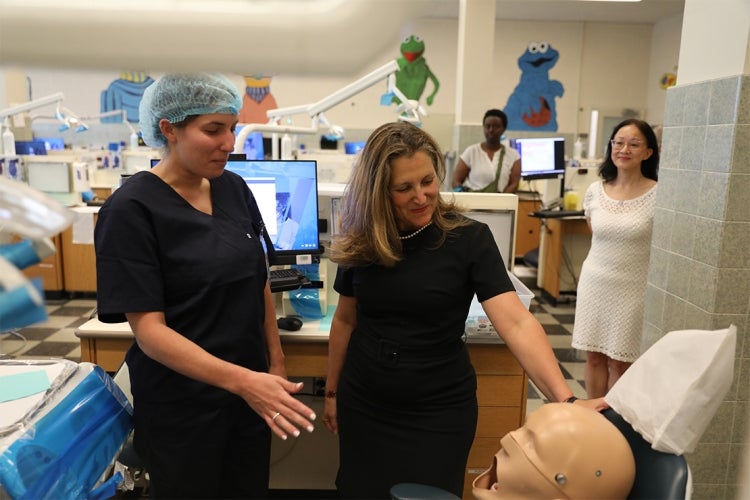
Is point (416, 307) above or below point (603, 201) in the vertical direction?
below

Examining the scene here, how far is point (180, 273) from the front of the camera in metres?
1.20

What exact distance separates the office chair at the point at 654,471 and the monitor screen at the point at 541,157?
187 inches

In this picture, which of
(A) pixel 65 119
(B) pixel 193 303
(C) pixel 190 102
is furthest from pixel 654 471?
(A) pixel 65 119

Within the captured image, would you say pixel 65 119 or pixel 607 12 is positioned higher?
pixel 607 12

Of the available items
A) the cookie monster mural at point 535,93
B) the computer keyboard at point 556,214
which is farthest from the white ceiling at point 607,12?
the computer keyboard at point 556,214

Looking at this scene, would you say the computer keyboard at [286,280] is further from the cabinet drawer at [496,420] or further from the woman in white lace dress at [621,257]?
the woman in white lace dress at [621,257]

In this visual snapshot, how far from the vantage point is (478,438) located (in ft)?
6.46

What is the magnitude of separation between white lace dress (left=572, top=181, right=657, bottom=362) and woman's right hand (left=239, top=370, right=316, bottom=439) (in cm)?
180

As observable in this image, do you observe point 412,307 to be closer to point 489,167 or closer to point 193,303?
point 193,303

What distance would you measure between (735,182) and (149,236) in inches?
63.2

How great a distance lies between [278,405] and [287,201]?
111 centimetres

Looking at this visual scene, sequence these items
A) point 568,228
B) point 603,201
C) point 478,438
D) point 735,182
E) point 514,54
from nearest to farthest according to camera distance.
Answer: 1. point 735,182
2. point 478,438
3. point 603,201
4. point 568,228
5. point 514,54

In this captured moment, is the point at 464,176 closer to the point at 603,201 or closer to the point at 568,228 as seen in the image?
the point at 568,228

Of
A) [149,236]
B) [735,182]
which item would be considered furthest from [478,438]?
[149,236]
